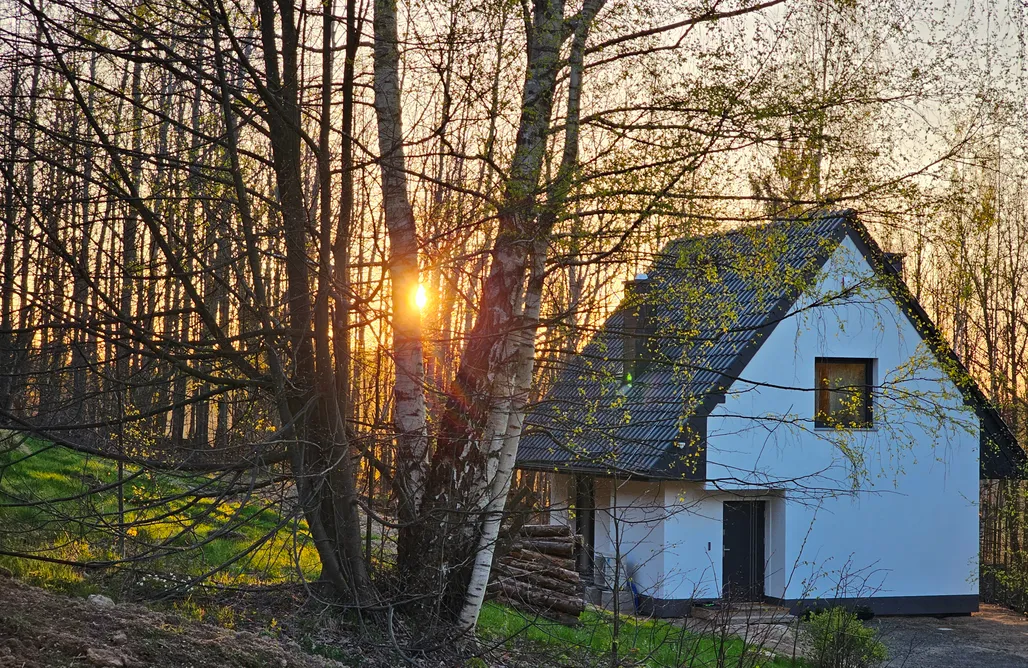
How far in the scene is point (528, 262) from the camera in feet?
30.2

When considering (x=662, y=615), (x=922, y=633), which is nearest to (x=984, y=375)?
(x=922, y=633)

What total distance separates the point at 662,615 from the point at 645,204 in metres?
12.4

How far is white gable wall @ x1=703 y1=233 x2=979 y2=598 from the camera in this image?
62.1 ft

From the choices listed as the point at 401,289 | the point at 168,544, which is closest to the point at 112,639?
the point at 168,544

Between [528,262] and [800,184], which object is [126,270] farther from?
[800,184]

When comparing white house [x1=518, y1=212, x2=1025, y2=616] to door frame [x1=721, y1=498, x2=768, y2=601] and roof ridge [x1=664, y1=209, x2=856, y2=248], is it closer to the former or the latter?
door frame [x1=721, y1=498, x2=768, y2=601]

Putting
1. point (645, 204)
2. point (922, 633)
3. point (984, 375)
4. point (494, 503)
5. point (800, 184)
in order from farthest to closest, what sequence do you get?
point (984, 375), point (922, 633), point (494, 503), point (800, 184), point (645, 204)

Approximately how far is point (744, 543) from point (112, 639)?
14.7 metres

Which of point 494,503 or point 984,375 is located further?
point 984,375

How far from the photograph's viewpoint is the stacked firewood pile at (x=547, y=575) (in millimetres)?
12992

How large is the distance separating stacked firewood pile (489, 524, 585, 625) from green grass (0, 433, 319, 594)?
272 cm

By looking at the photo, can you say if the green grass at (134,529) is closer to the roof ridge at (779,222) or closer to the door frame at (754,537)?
the roof ridge at (779,222)

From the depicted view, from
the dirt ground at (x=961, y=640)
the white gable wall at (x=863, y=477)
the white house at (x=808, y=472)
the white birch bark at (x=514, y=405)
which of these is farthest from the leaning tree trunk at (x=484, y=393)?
the white gable wall at (x=863, y=477)

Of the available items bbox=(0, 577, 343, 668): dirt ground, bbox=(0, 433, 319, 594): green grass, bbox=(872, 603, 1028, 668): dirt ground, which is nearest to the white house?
bbox=(872, 603, 1028, 668): dirt ground
